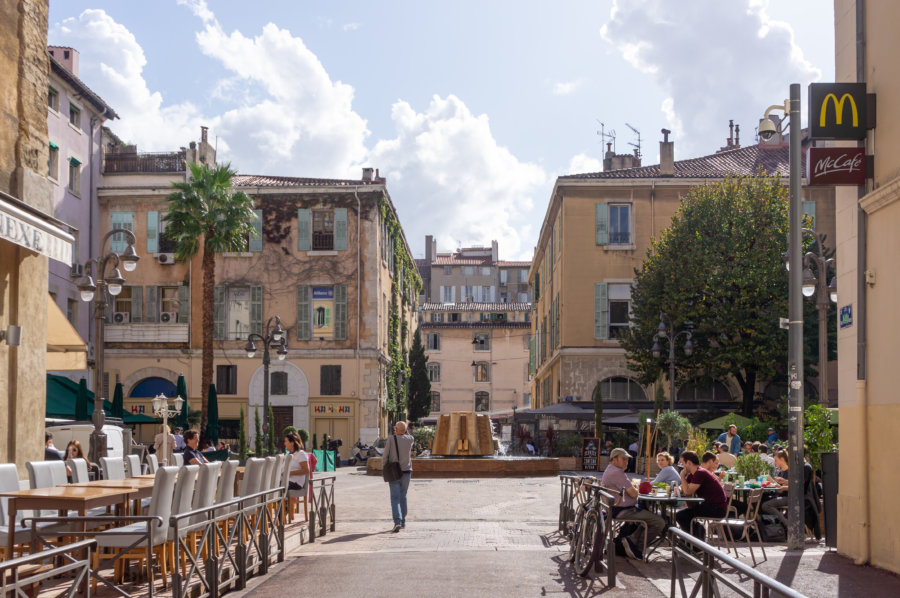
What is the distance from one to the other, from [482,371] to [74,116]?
48.0m

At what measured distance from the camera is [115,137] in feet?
158

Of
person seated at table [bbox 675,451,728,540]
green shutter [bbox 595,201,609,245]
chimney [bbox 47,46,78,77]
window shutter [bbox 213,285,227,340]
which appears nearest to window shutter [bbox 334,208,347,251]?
window shutter [bbox 213,285,227,340]

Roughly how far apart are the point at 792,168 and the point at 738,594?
982cm

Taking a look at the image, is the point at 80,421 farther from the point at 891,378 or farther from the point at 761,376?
the point at 761,376

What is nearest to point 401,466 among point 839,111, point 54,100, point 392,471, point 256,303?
point 392,471

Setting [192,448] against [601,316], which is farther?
[601,316]

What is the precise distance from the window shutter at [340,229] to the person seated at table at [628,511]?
35.2 meters

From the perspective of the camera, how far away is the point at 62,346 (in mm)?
17828

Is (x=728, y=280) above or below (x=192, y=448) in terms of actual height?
above

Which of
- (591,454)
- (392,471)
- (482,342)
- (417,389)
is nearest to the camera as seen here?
(392,471)

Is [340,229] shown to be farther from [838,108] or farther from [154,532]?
[154,532]

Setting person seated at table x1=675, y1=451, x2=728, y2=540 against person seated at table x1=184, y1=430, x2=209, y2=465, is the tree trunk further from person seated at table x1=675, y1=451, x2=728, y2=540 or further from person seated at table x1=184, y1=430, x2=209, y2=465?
person seated at table x1=675, y1=451, x2=728, y2=540

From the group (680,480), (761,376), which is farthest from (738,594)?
(761,376)

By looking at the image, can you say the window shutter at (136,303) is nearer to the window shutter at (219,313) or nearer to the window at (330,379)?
the window shutter at (219,313)
